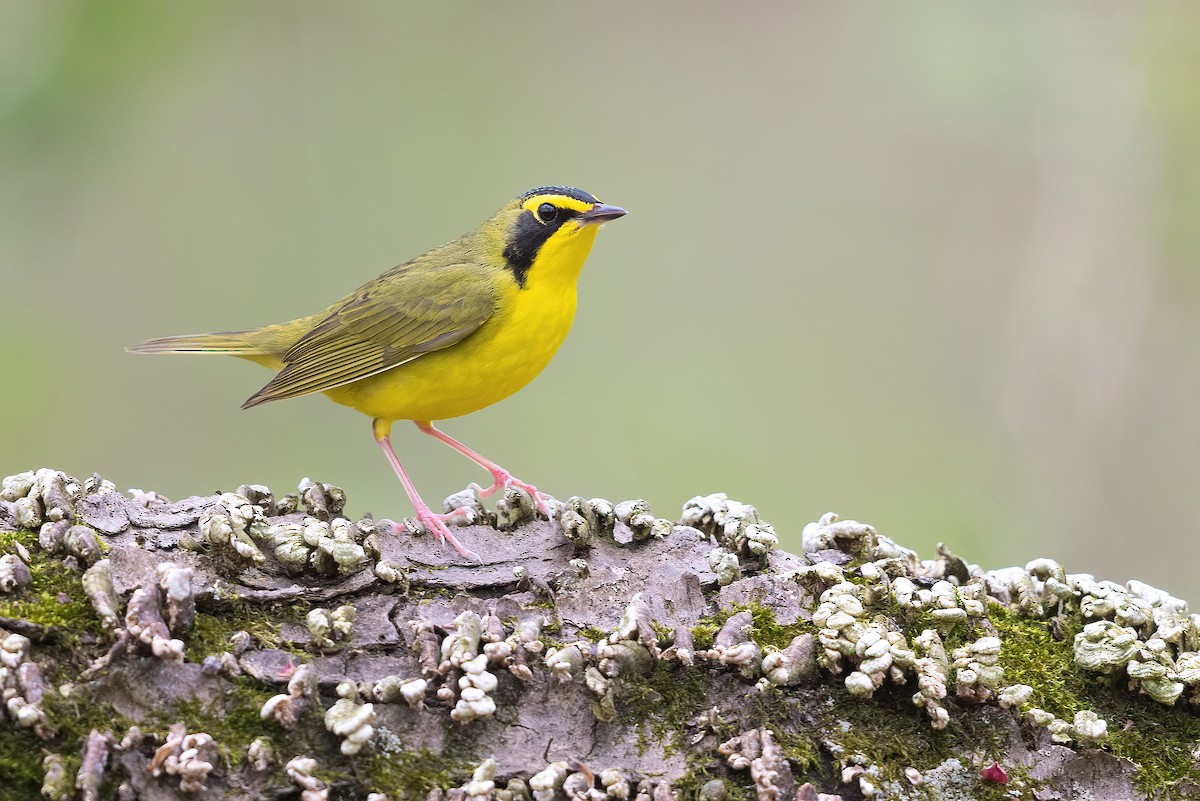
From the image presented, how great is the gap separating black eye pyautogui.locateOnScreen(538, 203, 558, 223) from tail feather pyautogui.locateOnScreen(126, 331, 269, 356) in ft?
5.51

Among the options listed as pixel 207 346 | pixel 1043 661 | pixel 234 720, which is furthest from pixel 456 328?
pixel 1043 661

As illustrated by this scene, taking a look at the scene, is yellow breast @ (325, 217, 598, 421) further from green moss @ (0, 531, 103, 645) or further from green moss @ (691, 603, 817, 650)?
green moss @ (0, 531, 103, 645)

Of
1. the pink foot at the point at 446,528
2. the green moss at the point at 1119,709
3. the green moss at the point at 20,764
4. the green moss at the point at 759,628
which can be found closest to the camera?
the green moss at the point at 20,764

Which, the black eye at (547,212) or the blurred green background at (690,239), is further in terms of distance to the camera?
the blurred green background at (690,239)

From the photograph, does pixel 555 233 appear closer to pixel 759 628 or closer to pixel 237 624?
pixel 759 628

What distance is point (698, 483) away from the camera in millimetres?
7176

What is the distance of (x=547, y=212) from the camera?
564 cm

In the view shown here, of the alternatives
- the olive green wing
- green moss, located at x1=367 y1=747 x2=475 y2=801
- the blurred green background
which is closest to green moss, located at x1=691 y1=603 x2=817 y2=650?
Answer: green moss, located at x1=367 y1=747 x2=475 y2=801

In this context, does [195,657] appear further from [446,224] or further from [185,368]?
[446,224]

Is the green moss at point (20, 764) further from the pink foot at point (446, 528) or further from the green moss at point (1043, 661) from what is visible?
the green moss at point (1043, 661)

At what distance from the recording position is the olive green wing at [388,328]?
5223mm

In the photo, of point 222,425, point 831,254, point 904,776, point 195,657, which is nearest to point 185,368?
point 222,425

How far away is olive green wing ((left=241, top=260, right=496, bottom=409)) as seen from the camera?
5.22 meters

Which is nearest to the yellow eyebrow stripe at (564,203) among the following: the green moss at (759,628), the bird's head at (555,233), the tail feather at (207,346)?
the bird's head at (555,233)
